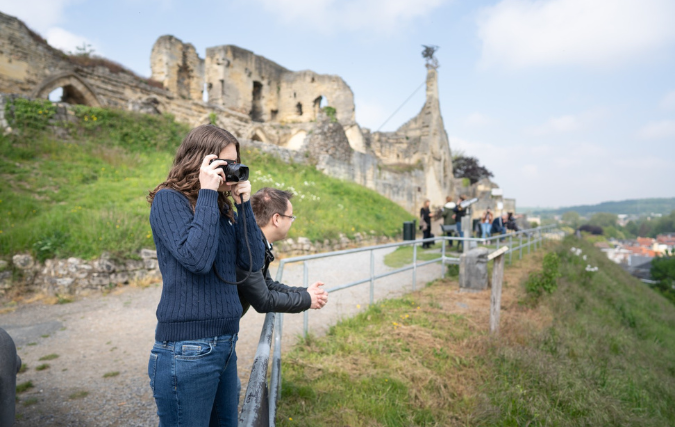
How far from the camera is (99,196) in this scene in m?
8.57

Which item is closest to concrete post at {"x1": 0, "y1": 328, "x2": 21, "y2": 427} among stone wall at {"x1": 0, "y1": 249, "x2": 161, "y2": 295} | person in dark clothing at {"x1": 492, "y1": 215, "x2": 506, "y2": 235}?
stone wall at {"x1": 0, "y1": 249, "x2": 161, "y2": 295}

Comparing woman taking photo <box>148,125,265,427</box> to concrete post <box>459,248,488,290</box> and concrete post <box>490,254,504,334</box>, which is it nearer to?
concrete post <box>490,254,504,334</box>

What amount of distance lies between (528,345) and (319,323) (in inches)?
105

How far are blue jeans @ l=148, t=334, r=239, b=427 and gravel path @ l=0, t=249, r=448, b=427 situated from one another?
2.02 m

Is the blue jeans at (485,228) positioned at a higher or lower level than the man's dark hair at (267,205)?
lower

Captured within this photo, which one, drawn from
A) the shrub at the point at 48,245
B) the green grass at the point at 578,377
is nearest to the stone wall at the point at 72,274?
the shrub at the point at 48,245

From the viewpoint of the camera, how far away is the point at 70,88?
1667cm

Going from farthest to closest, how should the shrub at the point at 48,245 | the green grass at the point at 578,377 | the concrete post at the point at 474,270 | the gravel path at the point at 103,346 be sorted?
the concrete post at the point at 474,270, the shrub at the point at 48,245, the green grass at the point at 578,377, the gravel path at the point at 103,346

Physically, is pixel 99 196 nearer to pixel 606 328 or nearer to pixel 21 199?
pixel 21 199

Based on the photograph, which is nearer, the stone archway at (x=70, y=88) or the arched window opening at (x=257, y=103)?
the stone archway at (x=70, y=88)

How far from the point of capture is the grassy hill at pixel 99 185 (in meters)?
7.07

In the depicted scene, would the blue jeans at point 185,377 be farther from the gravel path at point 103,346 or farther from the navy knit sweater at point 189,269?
the gravel path at point 103,346

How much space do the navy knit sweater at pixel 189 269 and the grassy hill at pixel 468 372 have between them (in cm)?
183

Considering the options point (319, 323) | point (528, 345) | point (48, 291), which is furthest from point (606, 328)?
point (48, 291)
